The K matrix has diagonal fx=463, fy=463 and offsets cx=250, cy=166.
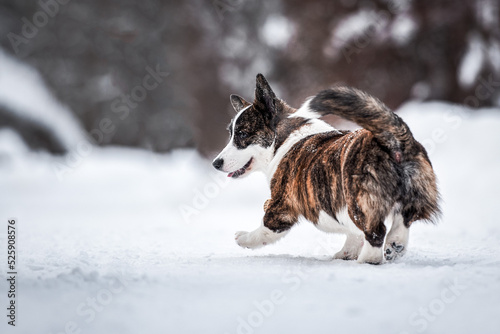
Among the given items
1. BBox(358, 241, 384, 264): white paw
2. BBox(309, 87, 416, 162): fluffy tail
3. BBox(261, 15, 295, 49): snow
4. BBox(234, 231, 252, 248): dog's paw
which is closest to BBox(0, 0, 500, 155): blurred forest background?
BBox(261, 15, 295, 49): snow

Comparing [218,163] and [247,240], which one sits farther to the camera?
[218,163]

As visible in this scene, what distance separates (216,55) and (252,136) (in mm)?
7054

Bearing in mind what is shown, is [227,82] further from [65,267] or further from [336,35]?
[65,267]

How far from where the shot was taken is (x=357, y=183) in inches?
87.1

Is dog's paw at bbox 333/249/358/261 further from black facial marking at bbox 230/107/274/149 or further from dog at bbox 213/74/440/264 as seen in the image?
black facial marking at bbox 230/107/274/149

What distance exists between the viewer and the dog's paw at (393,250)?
2.33 meters

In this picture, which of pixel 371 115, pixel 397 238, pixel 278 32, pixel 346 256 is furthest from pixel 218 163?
pixel 278 32

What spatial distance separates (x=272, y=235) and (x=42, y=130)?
7971 mm

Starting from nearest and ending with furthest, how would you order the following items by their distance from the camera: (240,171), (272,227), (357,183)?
1. (357,183)
2. (272,227)
3. (240,171)

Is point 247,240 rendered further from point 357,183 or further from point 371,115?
point 371,115

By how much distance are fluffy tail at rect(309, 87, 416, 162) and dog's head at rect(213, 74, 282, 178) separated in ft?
2.29

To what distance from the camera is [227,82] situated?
9508mm

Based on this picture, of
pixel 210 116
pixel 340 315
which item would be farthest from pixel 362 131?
pixel 210 116

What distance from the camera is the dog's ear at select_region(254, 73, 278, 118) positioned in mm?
2900
